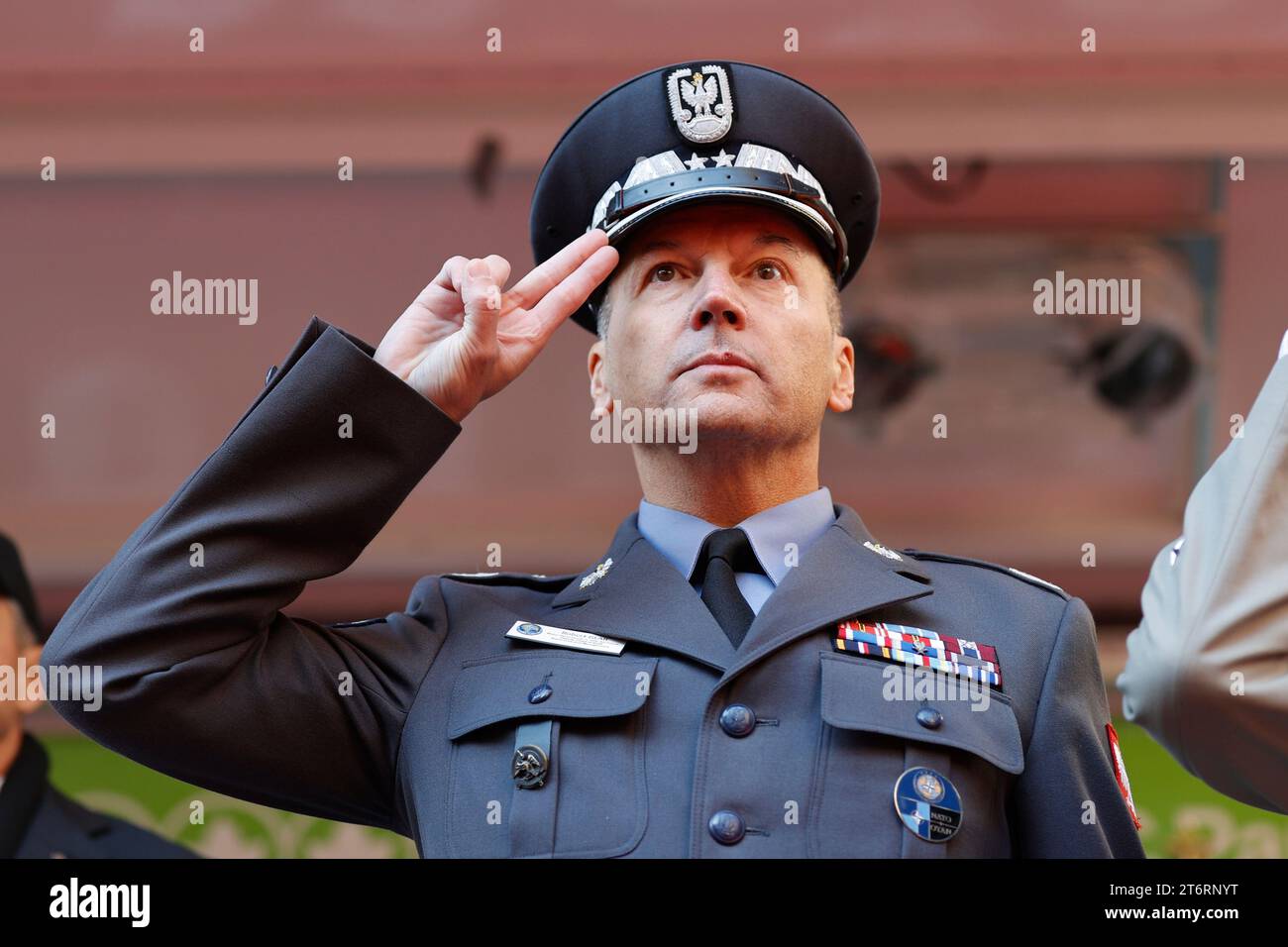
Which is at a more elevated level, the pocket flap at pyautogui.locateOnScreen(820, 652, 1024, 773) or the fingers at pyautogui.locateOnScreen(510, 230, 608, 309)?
the fingers at pyautogui.locateOnScreen(510, 230, 608, 309)

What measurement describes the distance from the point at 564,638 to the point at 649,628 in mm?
116

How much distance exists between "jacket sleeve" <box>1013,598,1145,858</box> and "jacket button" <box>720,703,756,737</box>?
338 millimetres

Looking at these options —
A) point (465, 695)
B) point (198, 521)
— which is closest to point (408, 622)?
point (465, 695)

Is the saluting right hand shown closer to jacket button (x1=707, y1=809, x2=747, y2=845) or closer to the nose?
the nose

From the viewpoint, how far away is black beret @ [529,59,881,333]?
83.7 inches

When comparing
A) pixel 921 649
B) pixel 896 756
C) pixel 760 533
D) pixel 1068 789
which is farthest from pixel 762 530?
pixel 1068 789

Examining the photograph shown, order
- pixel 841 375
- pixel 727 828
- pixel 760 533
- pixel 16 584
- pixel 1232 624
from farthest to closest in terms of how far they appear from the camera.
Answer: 1. pixel 16 584
2. pixel 841 375
3. pixel 760 533
4. pixel 727 828
5. pixel 1232 624

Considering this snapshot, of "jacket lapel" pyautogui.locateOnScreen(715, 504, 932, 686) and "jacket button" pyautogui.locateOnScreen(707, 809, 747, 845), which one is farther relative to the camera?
"jacket lapel" pyautogui.locateOnScreen(715, 504, 932, 686)

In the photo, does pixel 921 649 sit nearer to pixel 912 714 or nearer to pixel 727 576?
pixel 912 714

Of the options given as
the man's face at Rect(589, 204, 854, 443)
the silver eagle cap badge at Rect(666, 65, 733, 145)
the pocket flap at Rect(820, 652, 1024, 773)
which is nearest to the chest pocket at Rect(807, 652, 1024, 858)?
the pocket flap at Rect(820, 652, 1024, 773)

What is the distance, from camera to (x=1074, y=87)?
3992 mm

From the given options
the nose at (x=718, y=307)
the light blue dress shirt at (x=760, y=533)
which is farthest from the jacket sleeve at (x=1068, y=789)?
the nose at (x=718, y=307)

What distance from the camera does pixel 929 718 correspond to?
1838 mm

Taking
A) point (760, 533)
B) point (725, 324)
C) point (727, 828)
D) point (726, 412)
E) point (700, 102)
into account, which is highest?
point (700, 102)
